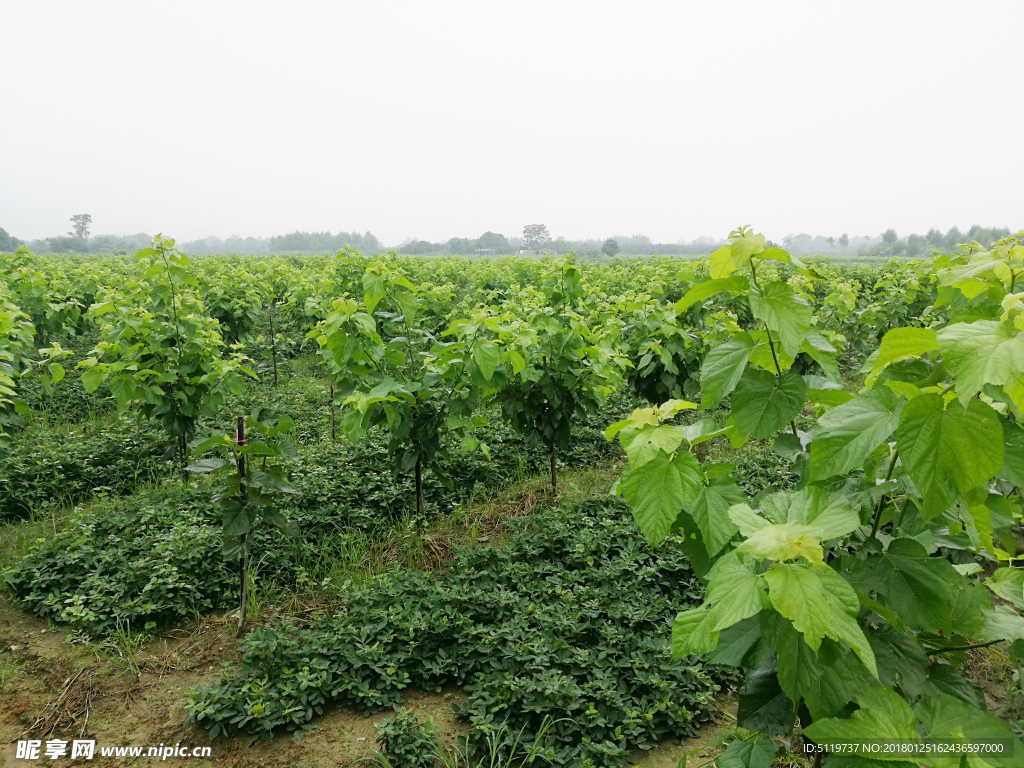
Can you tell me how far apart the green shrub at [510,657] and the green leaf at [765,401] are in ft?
4.88

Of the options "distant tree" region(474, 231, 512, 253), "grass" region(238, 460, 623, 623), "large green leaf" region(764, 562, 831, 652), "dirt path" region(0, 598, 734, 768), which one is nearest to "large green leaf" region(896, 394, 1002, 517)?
"large green leaf" region(764, 562, 831, 652)

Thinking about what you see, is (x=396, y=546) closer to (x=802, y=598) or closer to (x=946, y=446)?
(x=802, y=598)

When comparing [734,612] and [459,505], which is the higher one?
[734,612]

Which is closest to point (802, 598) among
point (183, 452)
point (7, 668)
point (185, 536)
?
point (7, 668)

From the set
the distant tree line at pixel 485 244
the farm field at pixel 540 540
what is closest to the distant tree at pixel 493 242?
the distant tree line at pixel 485 244

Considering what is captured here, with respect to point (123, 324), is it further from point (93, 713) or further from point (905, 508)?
point (905, 508)

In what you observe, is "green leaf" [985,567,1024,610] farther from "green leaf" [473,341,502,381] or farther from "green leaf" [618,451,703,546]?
"green leaf" [473,341,502,381]

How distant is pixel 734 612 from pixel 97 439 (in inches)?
270

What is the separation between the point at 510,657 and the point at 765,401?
226 centimetres

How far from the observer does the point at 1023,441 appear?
3.71ft

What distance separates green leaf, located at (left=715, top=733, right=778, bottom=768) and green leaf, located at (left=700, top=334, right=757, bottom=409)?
0.83m

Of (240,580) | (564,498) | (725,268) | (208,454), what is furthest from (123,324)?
(725,268)

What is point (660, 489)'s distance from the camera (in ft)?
4.50

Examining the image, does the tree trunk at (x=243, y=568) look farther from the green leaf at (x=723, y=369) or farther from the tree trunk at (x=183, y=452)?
the green leaf at (x=723, y=369)
